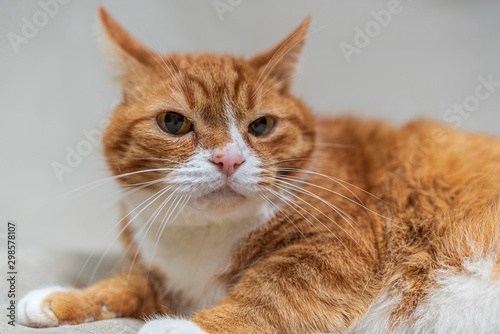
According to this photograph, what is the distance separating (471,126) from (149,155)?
2.12 m

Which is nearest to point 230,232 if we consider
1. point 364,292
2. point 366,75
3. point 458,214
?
point 364,292

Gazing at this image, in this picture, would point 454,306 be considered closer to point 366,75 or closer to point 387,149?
point 387,149

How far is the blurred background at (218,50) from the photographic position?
226cm

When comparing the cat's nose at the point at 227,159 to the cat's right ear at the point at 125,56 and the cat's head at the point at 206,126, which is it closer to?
the cat's head at the point at 206,126

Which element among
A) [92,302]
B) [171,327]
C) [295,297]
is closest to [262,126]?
[295,297]

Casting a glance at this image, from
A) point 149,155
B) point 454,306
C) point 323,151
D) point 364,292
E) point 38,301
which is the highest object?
point 149,155

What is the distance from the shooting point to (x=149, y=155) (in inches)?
56.7

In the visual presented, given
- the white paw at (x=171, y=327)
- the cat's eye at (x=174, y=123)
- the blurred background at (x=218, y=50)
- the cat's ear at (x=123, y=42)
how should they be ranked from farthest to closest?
1. the blurred background at (x=218, y=50)
2. the cat's ear at (x=123, y=42)
3. the cat's eye at (x=174, y=123)
4. the white paw at (x=171, y=327)

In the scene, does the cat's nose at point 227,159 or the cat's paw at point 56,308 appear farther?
the cat's paw at point 56,308

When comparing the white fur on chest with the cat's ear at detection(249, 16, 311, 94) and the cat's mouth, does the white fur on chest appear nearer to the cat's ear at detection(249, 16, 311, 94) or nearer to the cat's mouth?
the cat's mouth

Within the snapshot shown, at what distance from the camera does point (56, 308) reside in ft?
4.86

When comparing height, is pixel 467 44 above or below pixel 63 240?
above

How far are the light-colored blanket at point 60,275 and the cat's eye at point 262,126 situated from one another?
0.74 meters

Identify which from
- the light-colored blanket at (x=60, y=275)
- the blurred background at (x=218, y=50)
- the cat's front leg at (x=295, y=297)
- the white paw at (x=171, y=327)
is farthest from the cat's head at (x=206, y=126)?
the blurred background at (x=218, y=50)
